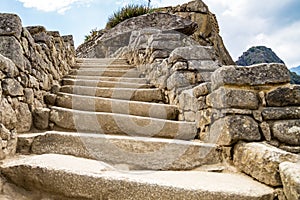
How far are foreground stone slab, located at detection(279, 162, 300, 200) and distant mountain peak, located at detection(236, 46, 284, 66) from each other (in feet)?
11.8

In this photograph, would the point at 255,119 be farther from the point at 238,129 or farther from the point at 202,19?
the point at 202,19

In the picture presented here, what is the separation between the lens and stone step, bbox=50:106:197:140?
1.90 metres

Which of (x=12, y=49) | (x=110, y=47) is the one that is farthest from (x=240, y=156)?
(x=110, y=47)

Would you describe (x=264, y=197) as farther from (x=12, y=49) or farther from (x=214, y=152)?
(x=12, y=49)

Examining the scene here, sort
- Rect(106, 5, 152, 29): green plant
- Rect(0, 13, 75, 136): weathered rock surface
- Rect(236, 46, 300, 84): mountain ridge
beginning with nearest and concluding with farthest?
1. Rect(0, 13, 75, 136): weathered rock surface
2. Rect(236, 46, 300, 84): mountain ridge
3. Rect(106, 5, 152, 29): green plant

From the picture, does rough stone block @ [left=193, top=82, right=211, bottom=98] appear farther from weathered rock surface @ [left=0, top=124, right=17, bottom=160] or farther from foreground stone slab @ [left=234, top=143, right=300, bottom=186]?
weathered rock surface @ [left=0, top=124, right=17, bottom=160]

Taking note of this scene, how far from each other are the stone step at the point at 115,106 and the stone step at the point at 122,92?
0.95 feet

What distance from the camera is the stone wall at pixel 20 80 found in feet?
4.67

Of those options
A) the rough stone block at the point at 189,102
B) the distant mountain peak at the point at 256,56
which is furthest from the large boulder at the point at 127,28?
the rough stone block at the point at 189,102

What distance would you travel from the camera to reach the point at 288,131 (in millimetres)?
1468

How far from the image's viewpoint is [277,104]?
5.05ft

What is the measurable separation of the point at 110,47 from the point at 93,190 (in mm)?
5644

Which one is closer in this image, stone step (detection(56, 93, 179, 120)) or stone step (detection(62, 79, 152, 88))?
stone step (detection(56, 93, 179, 120))

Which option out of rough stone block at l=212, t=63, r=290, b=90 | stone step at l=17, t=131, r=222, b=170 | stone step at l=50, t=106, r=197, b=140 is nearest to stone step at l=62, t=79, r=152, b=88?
stone step at l=50, t=106, r=197, b=140
